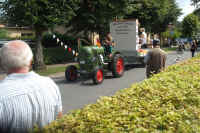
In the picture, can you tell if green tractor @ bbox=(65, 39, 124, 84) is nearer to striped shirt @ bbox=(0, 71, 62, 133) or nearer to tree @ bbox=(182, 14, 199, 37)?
striped shirt @ bbox=(0, 71, 62, 133)

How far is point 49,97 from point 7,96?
1.17 feet

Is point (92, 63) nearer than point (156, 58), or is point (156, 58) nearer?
point (156, 58)

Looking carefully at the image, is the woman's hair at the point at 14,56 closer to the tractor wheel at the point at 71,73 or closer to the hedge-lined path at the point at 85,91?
the hedge-lined path at the point at 85,91

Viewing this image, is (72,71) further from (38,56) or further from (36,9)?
(38,56)

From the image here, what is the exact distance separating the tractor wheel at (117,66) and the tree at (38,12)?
4.04m

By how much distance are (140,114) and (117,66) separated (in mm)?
9600

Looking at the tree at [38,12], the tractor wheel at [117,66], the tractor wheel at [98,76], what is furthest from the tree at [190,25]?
the tractor wheel at [98,76]

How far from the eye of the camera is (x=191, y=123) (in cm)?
264

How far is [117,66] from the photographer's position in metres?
12.4

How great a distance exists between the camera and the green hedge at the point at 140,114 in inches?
92.7

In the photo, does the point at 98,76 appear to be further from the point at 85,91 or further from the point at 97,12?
the point at 97,12

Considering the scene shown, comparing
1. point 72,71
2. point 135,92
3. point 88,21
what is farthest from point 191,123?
point 88,21

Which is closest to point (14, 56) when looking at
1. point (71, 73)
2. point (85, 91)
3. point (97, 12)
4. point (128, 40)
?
point (85, 91)

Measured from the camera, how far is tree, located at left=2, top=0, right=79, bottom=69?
42.8 feet
